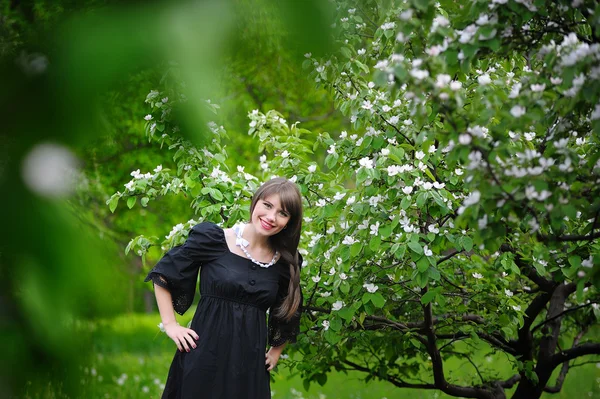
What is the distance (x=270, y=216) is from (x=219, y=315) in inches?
21.6

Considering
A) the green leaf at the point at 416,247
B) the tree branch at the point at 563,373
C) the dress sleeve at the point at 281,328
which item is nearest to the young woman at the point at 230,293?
the dress sleeve at the point at 281,328

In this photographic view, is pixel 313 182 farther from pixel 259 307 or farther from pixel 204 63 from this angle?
pixel 204 63

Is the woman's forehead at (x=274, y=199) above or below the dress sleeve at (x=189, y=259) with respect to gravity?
above

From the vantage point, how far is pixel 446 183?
3.96 meters

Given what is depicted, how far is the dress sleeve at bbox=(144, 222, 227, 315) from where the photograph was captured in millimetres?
3232

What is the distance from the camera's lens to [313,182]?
4.30 m

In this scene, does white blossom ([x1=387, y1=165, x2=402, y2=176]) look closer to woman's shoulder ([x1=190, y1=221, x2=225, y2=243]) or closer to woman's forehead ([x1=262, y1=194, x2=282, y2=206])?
woman's forehead ([x1=262, y1=194, x2=282, y2=206])

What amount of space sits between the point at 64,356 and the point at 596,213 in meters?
2.23

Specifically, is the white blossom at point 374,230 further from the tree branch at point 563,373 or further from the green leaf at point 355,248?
the tree branch at point 563,373

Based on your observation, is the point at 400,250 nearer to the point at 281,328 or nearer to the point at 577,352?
the point at 281,328

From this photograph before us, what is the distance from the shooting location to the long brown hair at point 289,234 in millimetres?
3254

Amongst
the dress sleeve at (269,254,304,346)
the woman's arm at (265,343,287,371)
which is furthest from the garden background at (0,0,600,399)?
the woman's arm at (265,343,287,371)

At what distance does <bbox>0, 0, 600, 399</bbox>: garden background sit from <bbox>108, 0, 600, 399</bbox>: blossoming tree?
0.01 meters

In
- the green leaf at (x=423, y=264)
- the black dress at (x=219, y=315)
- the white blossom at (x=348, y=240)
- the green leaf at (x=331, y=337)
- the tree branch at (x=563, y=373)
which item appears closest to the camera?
the black dress at (x=219, y=315)
